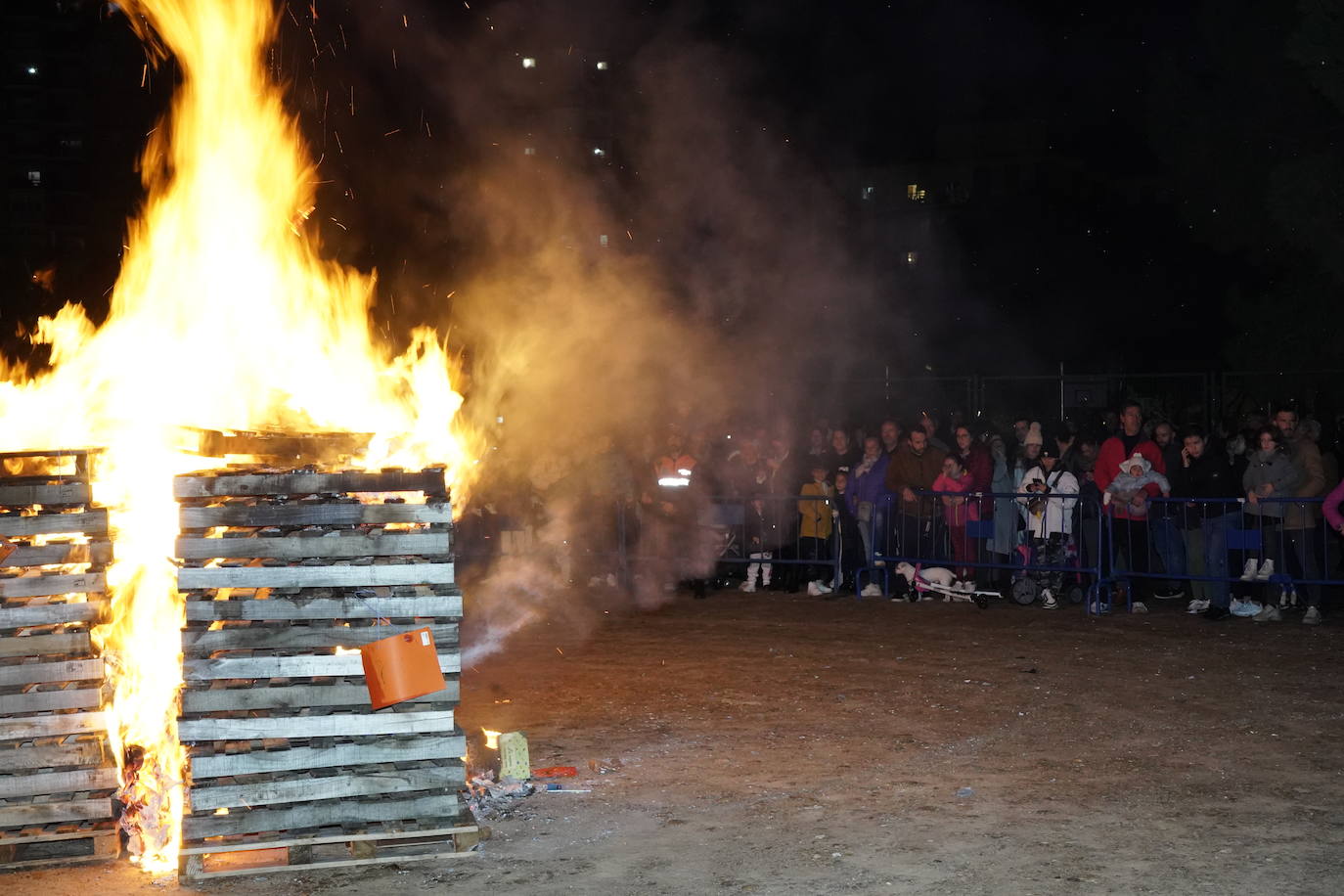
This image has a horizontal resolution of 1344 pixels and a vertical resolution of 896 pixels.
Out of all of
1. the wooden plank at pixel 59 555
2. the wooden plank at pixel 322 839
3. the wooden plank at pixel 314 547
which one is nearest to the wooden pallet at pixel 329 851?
the wooden plank at pixel 322 839

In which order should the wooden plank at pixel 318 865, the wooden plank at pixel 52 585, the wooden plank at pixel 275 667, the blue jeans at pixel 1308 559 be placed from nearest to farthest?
the wooden plank at pixel 318 865 < the wooden plank at pixel 275 667 < the wooden plank at pixel 52 585 < the blue jeans at pixel 1308 559

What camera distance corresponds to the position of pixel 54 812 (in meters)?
5.61

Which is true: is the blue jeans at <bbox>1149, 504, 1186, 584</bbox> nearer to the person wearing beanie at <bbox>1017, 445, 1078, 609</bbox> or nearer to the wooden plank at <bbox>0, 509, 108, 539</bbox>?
the person wearing beanie at <bbox>1017, 445, 1078, 609</bbox>

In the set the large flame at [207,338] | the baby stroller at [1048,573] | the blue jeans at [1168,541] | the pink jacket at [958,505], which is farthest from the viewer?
the pink jacket at [958,505]

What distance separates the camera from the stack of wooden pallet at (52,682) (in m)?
5.60

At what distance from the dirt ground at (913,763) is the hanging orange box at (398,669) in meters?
0.77

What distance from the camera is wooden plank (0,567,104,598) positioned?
5.66 metres

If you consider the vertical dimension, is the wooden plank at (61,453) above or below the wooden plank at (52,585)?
above

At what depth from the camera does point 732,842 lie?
559 cm

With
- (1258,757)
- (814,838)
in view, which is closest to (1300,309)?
(1258,757)

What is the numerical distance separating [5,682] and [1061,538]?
961 cm

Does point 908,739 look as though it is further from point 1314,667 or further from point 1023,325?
point 1023,325

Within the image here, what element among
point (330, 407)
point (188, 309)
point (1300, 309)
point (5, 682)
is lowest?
point (5, 682)

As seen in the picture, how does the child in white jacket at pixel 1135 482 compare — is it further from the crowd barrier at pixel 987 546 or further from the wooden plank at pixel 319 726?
the wooden plank at pixel 319 726
